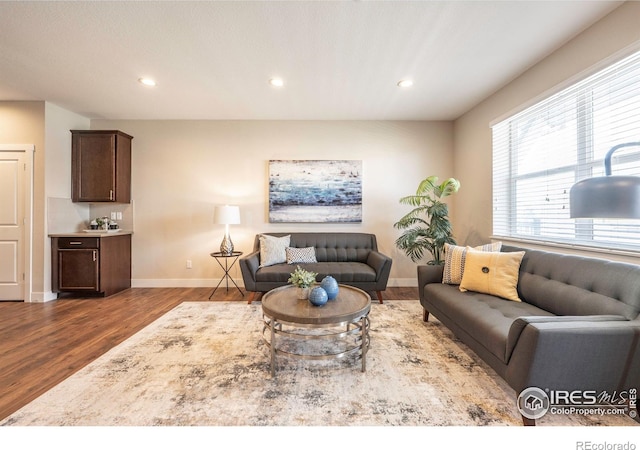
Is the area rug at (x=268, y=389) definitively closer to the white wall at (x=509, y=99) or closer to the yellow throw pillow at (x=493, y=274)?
the yellow throw pillow at (x=493, y=274)

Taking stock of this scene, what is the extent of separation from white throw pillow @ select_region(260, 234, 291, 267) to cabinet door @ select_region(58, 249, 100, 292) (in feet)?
7.34

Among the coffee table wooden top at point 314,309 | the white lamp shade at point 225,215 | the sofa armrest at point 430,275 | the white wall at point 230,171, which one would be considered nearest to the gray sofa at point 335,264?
the white wall at point 230,171

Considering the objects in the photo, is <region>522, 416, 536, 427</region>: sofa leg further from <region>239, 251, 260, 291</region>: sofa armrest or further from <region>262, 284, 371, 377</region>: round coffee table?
<region>239, 251, 260, 291</region>: sofa armrest

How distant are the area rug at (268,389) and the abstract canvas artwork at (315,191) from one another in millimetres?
2174

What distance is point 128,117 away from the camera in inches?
165

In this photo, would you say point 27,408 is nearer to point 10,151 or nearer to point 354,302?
point 354,302

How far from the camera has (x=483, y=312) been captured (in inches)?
76.9

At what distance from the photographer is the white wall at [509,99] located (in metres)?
1.96

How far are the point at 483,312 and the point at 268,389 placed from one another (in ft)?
5.20

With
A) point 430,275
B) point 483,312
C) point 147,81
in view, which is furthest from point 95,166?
point 483,312

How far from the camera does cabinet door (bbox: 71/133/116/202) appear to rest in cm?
396

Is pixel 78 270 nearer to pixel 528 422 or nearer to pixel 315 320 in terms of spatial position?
pixel 315 320

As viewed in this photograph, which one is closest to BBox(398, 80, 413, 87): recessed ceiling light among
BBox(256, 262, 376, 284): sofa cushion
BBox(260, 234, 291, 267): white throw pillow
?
BBox(256, 262, 376, 284): sofa cushion
